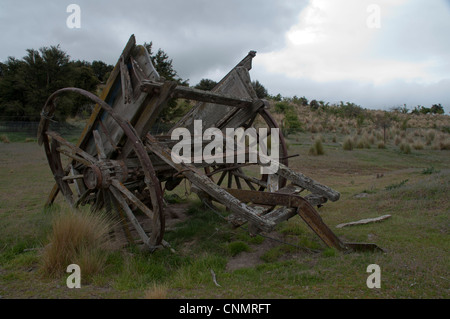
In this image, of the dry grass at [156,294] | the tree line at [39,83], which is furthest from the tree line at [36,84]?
the dry grass at [156,294]

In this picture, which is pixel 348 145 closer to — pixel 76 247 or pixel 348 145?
pixel 348 145

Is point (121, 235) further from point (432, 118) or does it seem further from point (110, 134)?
point (432, 118)

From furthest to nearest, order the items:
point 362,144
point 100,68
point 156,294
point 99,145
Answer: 1. point 100,68
2. point 362,144
3. point 99,145
4. point 156,294

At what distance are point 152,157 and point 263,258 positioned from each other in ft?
7.63

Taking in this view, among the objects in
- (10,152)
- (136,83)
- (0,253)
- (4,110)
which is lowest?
(0,253)

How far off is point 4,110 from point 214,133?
23.0m

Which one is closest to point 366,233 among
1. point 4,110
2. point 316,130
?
point 316,130

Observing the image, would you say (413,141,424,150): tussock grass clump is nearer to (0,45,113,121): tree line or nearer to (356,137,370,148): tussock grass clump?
(356,137,370,148): tussock grass clump

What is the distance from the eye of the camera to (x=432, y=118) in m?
48.2

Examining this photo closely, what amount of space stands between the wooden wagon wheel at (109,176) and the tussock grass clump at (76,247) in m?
0.47

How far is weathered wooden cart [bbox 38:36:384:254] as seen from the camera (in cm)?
364

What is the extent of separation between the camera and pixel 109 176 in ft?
14.1

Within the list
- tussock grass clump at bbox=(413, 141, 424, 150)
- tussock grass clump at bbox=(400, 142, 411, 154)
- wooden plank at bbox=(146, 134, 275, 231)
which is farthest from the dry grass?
tussock grass clump at bbox=(413, 141, 424, 150)

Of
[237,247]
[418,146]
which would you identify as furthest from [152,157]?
[418,146]
